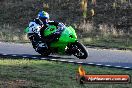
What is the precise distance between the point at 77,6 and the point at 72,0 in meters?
1.97

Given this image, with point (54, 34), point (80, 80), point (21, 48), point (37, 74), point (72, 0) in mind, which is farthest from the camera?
point (72, 0)

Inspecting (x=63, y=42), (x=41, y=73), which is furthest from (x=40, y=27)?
(x=41, y=73)

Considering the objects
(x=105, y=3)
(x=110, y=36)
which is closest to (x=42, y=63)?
(x=110, y=36)

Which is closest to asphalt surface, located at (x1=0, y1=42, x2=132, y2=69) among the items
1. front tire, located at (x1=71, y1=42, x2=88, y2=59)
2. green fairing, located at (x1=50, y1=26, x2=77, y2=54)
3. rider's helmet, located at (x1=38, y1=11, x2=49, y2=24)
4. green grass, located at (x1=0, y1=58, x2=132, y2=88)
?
front tire, located at (x1=71, y1=42, x2=88, y2=59)

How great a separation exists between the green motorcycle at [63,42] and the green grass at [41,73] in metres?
1.73

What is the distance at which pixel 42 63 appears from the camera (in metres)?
15.9

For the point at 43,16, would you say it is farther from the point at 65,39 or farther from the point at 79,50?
the point at 79,50

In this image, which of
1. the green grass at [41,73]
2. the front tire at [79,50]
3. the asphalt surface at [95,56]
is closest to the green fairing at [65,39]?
the front tire at [79,50]

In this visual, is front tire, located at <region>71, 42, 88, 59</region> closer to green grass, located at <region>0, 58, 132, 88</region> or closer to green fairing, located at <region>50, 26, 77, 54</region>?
green fairing, located at <region>50, 26, 77, 54</region>

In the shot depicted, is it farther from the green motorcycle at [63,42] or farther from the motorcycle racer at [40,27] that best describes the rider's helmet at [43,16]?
the green motorcycle at [63,42]

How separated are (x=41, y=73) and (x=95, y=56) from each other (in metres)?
5.20

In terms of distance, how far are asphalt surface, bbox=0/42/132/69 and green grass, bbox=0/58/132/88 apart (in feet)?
3.87

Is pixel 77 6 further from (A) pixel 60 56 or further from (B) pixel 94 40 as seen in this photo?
(A) pixel 60 56

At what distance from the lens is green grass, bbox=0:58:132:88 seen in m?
11.9
